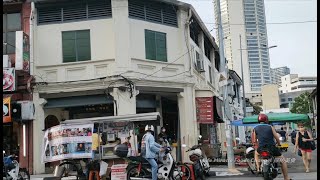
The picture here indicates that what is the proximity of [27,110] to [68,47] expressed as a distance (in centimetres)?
315

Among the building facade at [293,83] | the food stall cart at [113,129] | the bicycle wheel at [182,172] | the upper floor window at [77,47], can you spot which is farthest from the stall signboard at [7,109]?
the building facade at [293,83]

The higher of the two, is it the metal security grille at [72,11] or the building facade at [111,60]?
the metal security grille at [72,11]

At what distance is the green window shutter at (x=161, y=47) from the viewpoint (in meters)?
18.5

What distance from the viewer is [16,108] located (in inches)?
679

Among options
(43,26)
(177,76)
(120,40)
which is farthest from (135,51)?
(43,26)

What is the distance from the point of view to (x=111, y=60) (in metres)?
17.5

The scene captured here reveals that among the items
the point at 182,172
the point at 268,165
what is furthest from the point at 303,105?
the point at 268,165

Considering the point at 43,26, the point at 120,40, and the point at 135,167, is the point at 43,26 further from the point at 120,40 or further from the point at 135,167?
the point at 135,167

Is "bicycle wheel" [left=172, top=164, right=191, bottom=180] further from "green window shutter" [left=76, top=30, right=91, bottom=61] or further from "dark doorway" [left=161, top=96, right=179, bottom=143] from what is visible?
"dark doorway" [left=161, top=96, right=179, bottom=143]

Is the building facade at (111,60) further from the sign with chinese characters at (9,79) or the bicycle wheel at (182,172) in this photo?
the bicycle wheel at (182,172)

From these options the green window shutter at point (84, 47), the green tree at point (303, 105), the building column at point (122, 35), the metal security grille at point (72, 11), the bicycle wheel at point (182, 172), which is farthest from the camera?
the green tree at point (303, 105)

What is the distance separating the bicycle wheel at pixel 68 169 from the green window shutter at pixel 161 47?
722 centimetres

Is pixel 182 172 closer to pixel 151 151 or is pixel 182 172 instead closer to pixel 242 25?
pixel 151 151

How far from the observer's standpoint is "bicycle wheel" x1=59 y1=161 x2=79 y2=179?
1266 cm
